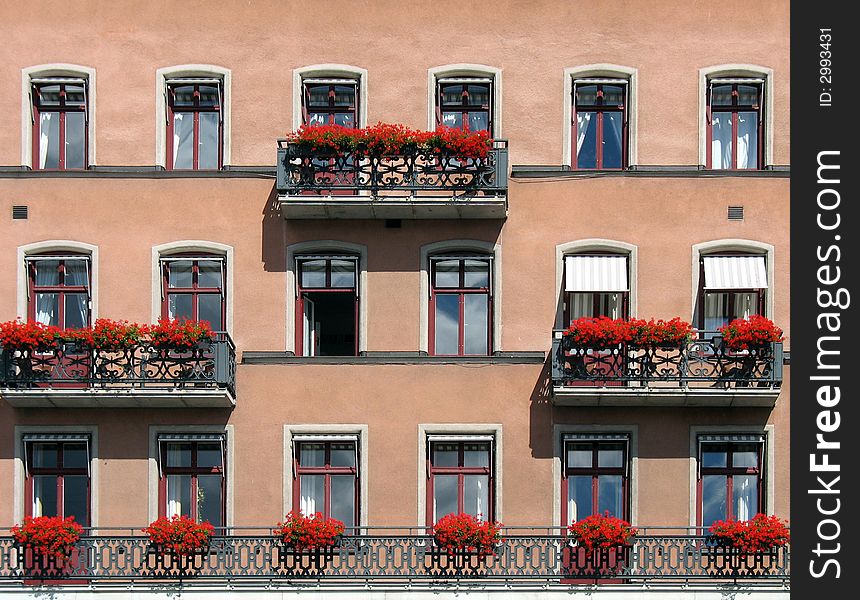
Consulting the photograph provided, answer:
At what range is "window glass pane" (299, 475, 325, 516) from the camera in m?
30.0

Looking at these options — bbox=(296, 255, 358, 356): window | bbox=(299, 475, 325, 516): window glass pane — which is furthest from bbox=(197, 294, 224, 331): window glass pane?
bbox=(299, 475, 325, 516): window glass pane

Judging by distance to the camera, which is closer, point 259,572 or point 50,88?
point 259,572

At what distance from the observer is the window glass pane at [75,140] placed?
102 feet

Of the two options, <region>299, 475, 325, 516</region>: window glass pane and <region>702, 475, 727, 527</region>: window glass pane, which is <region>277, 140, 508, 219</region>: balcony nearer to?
<region>299, 475, 325, 516</region>: window glass pane

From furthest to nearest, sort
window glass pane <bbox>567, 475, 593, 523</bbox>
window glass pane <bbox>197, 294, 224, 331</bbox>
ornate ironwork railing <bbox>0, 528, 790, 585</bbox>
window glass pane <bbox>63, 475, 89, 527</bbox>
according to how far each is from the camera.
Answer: window glass pane <bbox>197, 294, 224, 331</bbox>, window glass pane <bbox>63, 475, 89, 527</bbox>, window glass pane <bbox>567, 475, 593, 523</bbox>, ornate ironwork railing <bbox>0, 528, 790, 585</bbox>

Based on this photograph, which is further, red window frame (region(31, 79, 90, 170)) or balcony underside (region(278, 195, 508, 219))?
red window frame (region(31, 79, 90, 170))

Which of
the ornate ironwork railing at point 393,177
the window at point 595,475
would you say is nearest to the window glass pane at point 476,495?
the window at point 595,475

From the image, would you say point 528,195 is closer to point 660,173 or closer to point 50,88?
point 660,173

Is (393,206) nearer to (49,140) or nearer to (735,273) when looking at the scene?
(735,273)

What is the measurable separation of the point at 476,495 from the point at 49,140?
9.86 metres

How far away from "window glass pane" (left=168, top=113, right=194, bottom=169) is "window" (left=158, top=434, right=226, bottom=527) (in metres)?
4.87

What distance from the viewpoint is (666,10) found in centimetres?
3097
